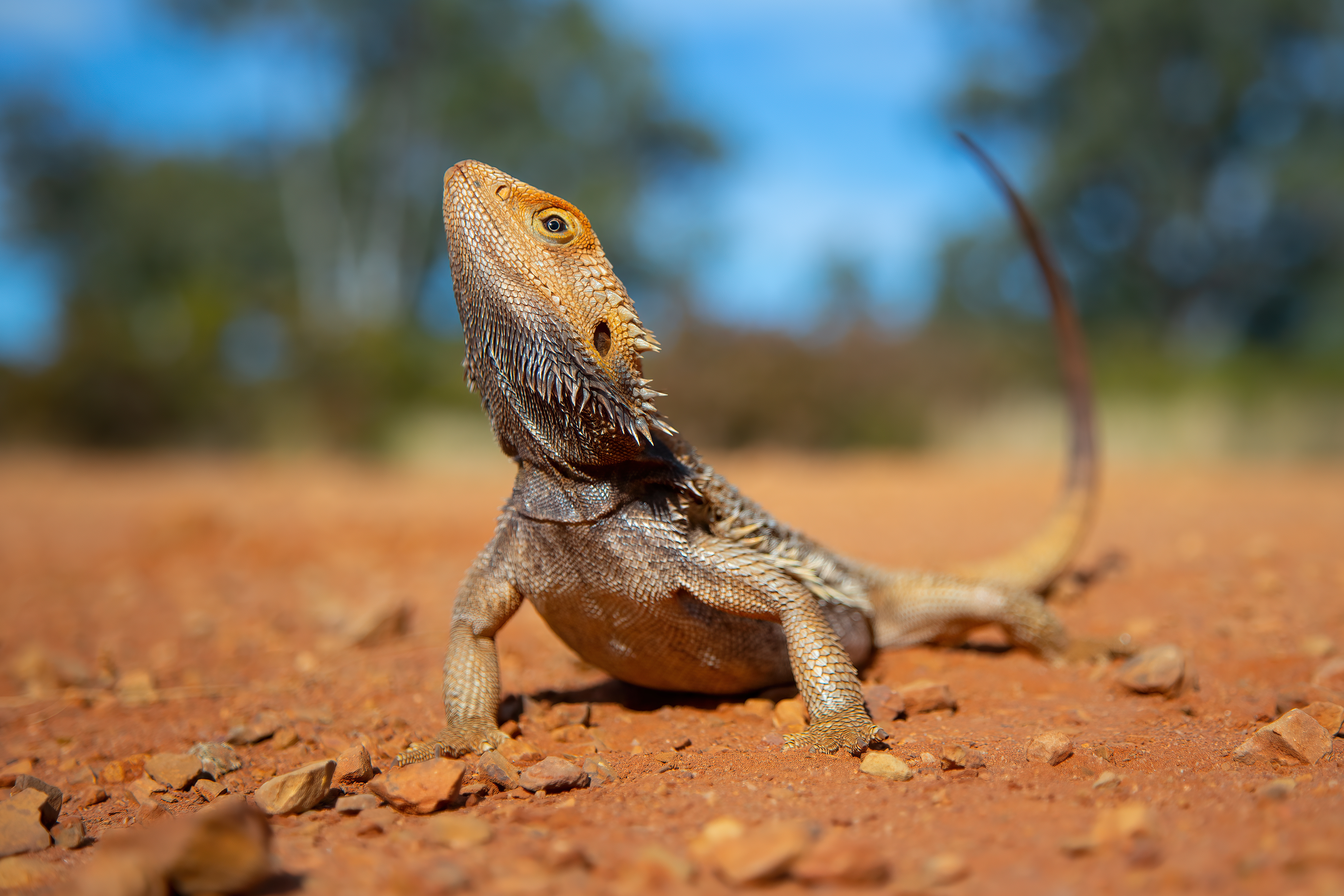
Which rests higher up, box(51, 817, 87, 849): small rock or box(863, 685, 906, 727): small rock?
box(863, 685, 906, 727): small rock

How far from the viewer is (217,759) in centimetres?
352

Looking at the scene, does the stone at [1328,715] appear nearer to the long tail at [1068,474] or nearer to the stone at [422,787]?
the long tail at [1068,474]

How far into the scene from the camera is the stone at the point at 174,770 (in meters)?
3.30

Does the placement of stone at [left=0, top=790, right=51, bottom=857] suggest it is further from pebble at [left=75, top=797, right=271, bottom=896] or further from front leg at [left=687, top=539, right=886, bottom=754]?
front leg at [left=687, top=539, right=886, bottom=754]

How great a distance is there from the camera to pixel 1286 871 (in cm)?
206

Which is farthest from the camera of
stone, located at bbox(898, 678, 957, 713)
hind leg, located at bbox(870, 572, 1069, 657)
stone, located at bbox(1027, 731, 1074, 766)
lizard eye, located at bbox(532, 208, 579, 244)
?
hind leg, located at bbox(870, 572, 1069, 657)

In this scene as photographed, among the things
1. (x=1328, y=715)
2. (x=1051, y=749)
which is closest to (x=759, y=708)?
(x=1051, y=749)

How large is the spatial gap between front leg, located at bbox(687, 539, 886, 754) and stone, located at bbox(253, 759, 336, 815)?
1.34m

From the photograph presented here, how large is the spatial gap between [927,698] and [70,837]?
2.86 m

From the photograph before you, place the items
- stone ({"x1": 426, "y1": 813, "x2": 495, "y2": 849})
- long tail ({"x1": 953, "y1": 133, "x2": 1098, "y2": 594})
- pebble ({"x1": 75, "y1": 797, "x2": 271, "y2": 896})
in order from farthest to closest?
long tail ({"x1": 953, "y1": 133, "x2": 1098, "y2": 594}), stone ({"x1": 426, "y1": 813, "x2": 495, "y2": 849}), pebble ({"x1": 75, "y1": 797, "x2": 271, "y2": 896})

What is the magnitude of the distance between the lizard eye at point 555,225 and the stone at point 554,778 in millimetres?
1768

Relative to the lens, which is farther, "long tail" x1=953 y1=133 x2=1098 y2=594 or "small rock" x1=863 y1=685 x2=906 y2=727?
"long tail" x1=953 y1=133 x2=1098 y2=594

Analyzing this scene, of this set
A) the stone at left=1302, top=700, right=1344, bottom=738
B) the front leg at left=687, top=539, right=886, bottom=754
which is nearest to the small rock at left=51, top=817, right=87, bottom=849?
the front leg at left=687, top=539, right=886, bottom=754

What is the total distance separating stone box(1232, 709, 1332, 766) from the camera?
298 cm
